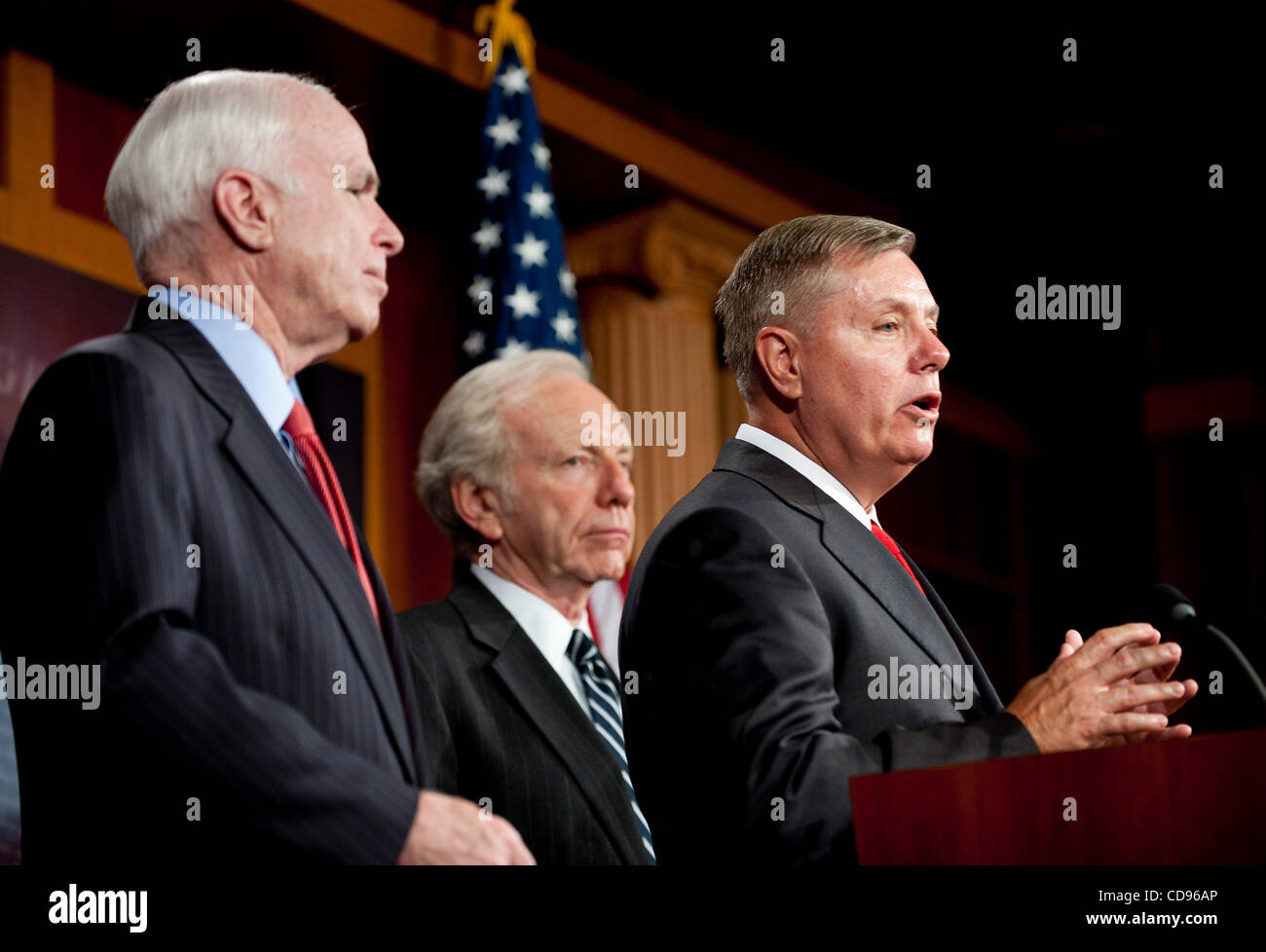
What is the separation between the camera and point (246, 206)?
6.41 feet

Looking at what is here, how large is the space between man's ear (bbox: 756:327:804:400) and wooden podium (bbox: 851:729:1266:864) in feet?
2.46

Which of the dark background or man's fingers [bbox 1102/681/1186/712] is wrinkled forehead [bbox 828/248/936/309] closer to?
man's fingers [bbox 1102/681/1186/712]

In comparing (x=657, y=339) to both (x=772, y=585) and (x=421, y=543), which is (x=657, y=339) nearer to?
(x=421, y=543)

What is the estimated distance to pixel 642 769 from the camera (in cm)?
214

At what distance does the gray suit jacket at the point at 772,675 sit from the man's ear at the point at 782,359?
12 cm

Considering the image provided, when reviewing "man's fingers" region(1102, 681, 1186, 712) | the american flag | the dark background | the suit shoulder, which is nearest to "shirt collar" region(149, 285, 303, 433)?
the suit shoulder

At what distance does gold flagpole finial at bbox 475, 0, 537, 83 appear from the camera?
496 cm

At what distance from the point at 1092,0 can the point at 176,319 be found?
12.8ft

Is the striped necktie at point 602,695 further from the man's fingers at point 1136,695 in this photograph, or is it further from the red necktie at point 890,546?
the man's fingers at point 1136,695

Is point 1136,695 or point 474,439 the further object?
point 474,439

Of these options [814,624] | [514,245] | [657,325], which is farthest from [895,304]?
[657,325]

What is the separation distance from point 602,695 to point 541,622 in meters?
0.18

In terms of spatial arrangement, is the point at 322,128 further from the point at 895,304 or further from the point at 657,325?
the point at 657,325
